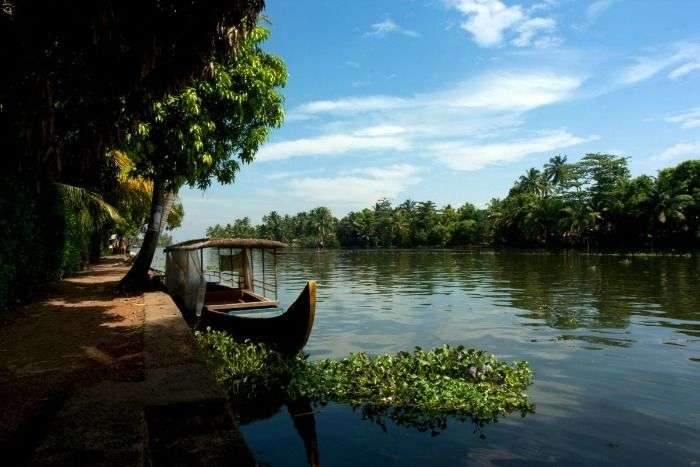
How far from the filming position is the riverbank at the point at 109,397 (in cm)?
400

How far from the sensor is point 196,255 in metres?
15.0

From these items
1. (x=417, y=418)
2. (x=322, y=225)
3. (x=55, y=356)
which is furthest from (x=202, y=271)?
(x=322, y=225)

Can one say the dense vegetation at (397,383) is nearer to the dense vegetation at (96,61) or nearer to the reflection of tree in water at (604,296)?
the dense vegetation at (96,61)

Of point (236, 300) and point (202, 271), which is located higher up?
point (202, 271)

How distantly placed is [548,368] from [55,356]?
32.1ft

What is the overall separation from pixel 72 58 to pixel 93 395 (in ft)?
14.5

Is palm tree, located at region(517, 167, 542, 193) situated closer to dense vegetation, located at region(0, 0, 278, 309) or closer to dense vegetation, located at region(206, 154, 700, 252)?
dense vegetation, located at region(206, 154, 700, 252)

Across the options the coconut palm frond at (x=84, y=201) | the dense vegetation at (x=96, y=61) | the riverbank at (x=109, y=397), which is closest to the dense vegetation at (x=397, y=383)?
the riverbank at (x=109, y=397)

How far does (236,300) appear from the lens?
16.9m

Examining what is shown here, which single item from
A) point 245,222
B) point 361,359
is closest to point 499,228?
point 361,359

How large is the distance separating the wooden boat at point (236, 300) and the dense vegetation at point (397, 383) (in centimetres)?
120

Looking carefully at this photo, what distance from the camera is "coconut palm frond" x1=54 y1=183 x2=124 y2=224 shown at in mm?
19047

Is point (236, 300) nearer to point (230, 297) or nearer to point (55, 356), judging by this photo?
point (230, 297)

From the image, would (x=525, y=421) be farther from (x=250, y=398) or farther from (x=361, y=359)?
(x=250, y=398)
